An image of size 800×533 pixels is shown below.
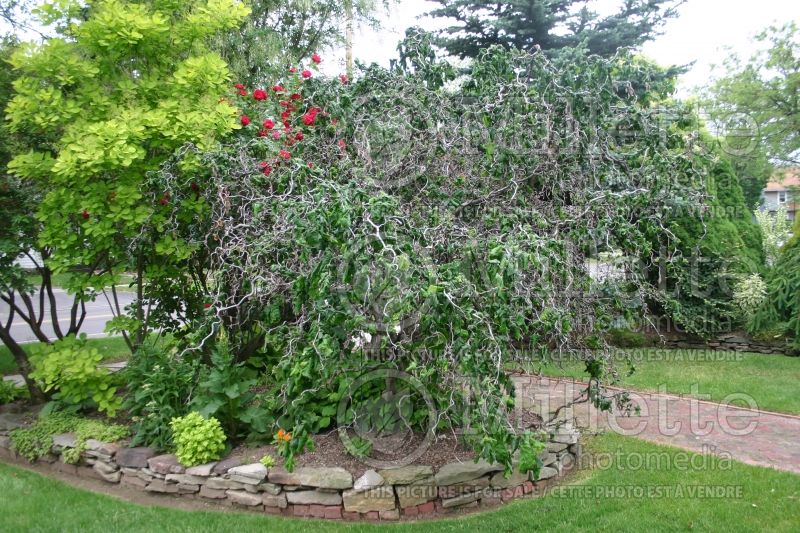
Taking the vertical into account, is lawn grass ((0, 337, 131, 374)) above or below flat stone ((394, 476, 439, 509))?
above

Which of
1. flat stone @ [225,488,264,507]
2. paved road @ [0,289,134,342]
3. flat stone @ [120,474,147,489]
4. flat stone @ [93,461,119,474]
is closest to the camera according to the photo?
flat stone @ [225,488,264,507]

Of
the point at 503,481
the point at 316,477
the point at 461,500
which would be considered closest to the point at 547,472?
the point at 503,481

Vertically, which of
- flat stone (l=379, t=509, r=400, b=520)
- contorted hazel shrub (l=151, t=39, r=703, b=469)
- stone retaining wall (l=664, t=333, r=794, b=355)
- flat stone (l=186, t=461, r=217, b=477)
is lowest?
flat stone (l=379, t=509, r=400, b=520)

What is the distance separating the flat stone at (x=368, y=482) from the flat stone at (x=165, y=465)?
1.21 m

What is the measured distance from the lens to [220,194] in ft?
11.9

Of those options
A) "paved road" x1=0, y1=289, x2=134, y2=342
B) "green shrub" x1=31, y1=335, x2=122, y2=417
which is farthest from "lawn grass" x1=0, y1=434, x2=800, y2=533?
"paved road" x1=0, y1=289, x2=134, y2=342

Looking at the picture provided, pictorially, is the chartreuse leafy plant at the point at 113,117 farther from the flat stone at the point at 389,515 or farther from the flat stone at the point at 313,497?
the flat stone at the point at 389,515

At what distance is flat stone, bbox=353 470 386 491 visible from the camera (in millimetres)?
3377

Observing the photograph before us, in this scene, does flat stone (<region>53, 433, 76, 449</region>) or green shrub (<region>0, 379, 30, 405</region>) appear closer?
flat stone (<region>53, 433, 76, 449</region>)

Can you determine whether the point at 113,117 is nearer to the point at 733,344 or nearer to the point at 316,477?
the point at 316,477

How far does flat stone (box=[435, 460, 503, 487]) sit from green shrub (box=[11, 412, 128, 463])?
7.74 feet

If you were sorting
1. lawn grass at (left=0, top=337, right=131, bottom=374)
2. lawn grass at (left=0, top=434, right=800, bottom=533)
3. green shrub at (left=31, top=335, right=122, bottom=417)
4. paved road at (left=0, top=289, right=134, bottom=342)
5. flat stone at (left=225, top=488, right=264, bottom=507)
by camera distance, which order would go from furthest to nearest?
1. paved road at (left=0, top=289, right=134, bottom=342)
2. lawn grass at (left=0, top=337, right=131, bottom=374)
3. green shrub at (left=31, top=335, right=122, bottom=417)
4. flat stone at (left=225, top=488, right=264, bottom=507)
5. lawn grass at (left=0, top=434, right=800, bottom=533)

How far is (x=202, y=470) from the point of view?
141 inches

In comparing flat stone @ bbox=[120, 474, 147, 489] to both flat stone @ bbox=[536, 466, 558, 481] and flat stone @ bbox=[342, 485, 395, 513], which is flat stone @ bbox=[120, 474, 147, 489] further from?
flat stone @ bbox=[536, 466, 558, 481]
